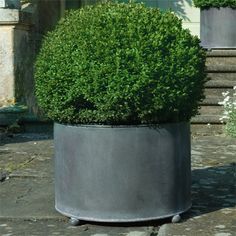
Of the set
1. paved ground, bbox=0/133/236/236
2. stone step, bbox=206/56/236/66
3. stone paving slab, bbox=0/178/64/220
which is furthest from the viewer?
stone step, bbox=206/56/236/66

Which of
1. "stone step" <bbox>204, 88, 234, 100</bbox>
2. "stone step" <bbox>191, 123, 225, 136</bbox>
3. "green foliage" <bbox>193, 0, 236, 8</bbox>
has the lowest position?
"stone step" <bbox>191, 123, 225, 136</bbox>

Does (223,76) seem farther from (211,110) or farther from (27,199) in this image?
(27,199)

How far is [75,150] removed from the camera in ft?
12.9

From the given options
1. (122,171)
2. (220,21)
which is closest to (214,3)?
(220,21)

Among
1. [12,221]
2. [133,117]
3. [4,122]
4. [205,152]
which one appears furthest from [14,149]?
[133,117]

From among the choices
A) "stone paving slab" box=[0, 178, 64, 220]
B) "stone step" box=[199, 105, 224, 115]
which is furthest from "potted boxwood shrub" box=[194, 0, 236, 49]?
"stone paving slab" box=[0, 178, 64, 220]

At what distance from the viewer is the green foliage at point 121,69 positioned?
3791mm

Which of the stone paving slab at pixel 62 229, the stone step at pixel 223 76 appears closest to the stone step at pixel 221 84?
the stone step at pixel 223 76

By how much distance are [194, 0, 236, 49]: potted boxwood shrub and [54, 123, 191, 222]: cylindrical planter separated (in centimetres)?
603

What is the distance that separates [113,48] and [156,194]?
3.04 ft

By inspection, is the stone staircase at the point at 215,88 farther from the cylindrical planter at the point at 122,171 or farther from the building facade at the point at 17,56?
the cylindrical planter at the point at 122,171

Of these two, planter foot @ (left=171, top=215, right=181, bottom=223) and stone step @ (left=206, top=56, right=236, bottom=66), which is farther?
stone step @ (left=206, top=56, right=236, bottom=66)

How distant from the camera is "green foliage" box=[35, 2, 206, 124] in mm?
3791

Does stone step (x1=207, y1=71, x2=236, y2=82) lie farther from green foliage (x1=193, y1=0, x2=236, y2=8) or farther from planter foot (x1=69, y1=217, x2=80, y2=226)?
planter foot (x1=69, y1=217, x2=80, y2=226)
